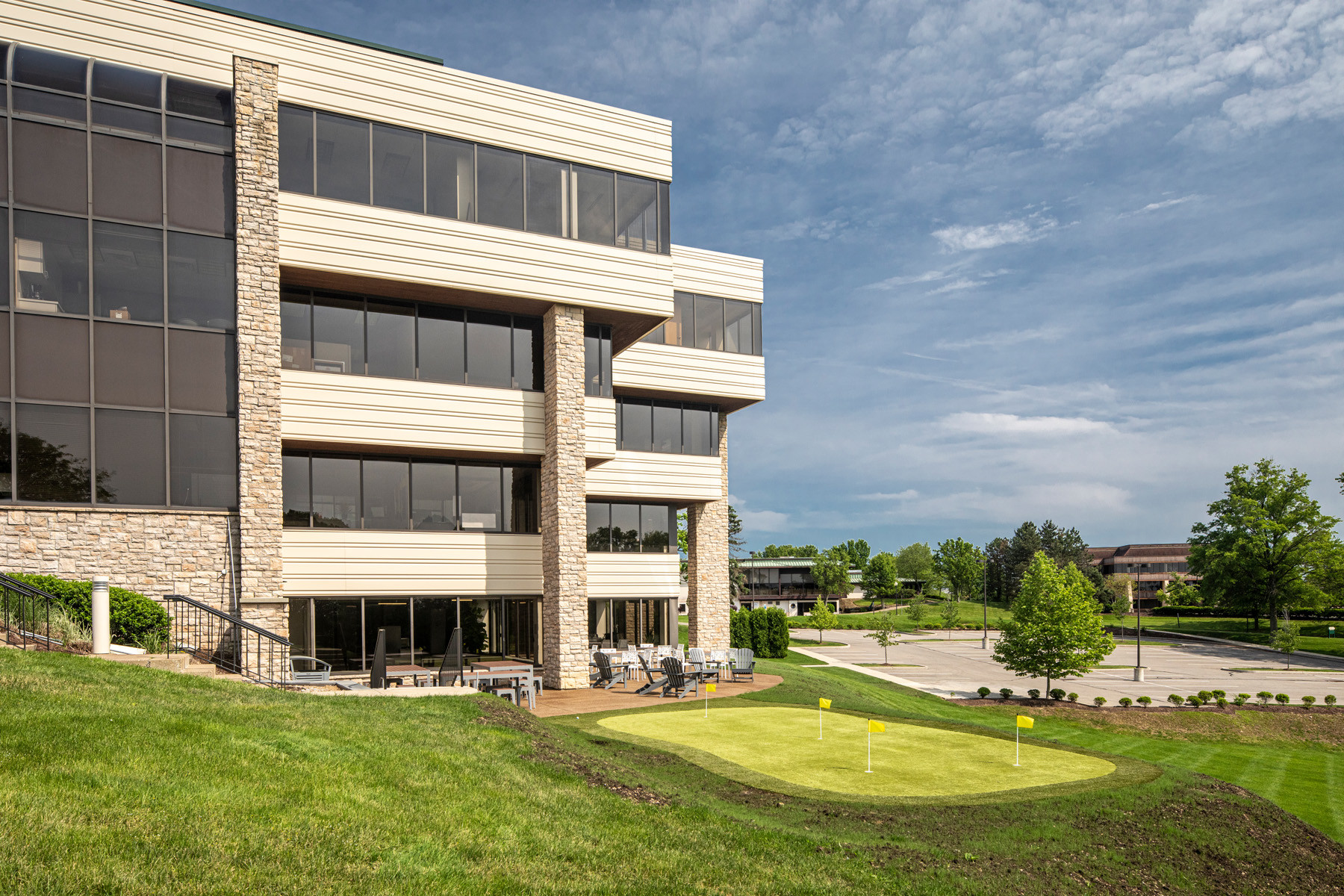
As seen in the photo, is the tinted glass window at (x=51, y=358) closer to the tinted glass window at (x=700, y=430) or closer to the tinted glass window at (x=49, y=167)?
the tinted glass window at (x=49, y=167)

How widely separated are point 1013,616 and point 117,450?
105 feet

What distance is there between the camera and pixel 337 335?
23016 mm

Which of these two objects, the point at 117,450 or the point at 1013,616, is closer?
the point at 117,450

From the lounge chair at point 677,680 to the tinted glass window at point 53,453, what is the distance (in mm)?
14160

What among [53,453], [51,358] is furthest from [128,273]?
[53,453]

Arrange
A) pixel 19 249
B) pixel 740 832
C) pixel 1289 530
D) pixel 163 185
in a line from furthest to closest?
pixel 1289 530 < pixel 163 185 < pixel 19 249 < pixel 740 832

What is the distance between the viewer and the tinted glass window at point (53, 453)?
59.6 feet

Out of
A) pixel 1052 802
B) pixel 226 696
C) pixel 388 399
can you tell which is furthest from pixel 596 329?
pixel 1052 802

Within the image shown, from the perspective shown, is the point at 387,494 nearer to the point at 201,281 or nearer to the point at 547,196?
the point at 201,281

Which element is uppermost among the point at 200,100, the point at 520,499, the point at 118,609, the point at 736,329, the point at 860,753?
the point at 200,100

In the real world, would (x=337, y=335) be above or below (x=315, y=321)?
below

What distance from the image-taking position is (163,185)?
2003 cm

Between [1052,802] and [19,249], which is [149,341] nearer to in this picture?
[19,249]

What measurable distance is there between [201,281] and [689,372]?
671 inches
